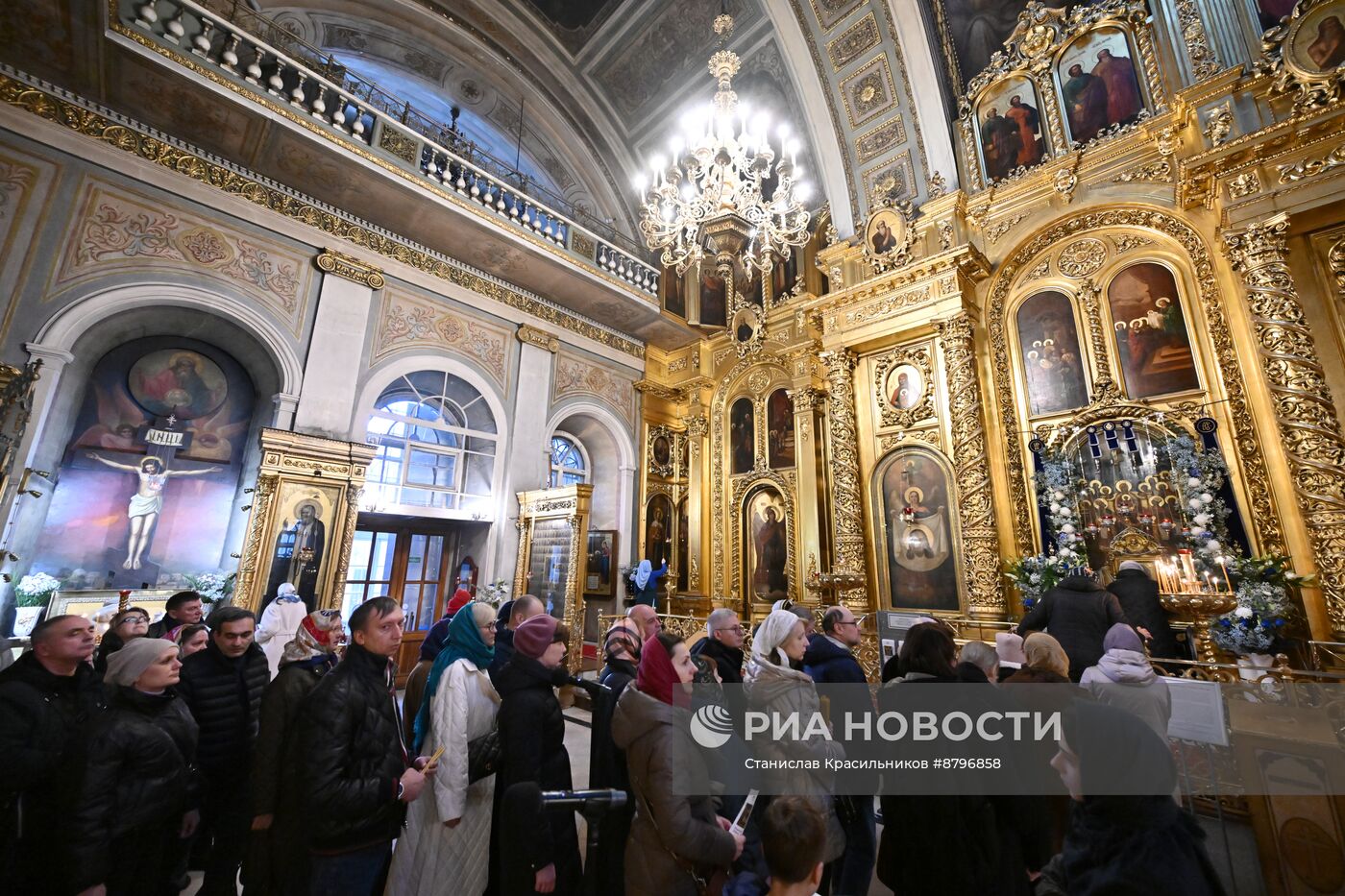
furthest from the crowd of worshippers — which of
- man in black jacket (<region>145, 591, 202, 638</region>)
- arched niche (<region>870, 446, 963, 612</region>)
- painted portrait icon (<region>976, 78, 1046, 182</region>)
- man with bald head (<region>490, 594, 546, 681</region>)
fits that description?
painted portrait icon (<region>976, 78, 1046, 182</region>)

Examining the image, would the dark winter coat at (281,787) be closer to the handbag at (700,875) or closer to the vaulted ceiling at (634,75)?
the handbag at (700,875)

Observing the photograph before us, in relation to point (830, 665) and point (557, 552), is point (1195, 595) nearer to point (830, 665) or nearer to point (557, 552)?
point (830, 665)

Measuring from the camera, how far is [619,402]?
10203 mm

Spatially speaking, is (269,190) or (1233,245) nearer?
(1233,245)

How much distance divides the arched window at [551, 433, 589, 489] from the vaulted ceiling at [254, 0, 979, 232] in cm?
469

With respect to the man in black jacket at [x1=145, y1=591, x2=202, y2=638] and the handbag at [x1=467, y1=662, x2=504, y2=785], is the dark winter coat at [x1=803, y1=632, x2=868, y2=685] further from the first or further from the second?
the man in black jacket at [x1=145, y1=591, x2=202, y2=638]

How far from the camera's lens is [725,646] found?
256 cm

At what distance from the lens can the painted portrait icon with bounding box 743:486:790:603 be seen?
29.0 ft

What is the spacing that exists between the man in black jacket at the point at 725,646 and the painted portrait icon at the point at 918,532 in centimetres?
547

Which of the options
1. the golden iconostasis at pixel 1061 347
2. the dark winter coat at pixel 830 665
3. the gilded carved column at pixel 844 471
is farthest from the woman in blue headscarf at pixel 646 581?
the dark winter coat at pixel 830 665

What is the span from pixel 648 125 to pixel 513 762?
11432 mm

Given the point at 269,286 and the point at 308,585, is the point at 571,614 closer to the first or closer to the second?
the point at 308,585

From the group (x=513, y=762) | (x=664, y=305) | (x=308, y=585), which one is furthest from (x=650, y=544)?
(x=513, y=762)

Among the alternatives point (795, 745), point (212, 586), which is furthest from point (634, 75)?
point (795, 745)
